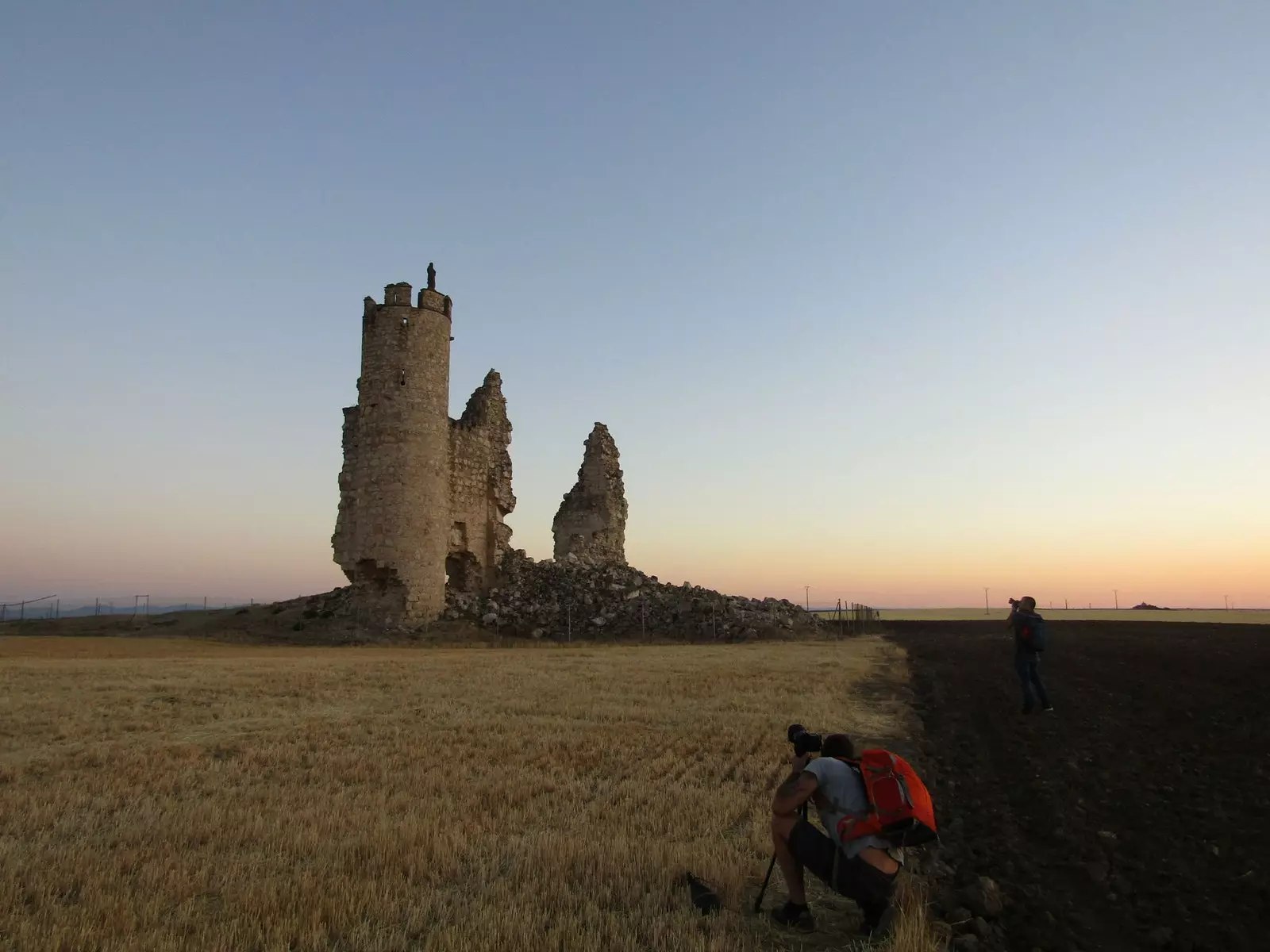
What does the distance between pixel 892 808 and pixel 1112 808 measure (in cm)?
440

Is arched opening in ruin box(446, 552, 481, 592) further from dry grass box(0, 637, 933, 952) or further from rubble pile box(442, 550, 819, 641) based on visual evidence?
dry grass box(0, 637, 933, 952)

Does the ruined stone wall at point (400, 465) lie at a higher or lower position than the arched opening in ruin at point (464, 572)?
higher

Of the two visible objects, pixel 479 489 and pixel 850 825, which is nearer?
pixel 850 825

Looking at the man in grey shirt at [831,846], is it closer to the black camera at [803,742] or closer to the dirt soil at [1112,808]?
the black camera at [803,742]

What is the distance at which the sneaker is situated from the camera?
4.36m

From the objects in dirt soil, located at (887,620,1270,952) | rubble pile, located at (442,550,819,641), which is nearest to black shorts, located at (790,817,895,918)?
dirt soil, located at (887,620,1270,952)

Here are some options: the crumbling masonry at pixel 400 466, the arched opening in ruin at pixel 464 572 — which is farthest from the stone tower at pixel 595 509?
the crumbling masonry at pixel 400 466

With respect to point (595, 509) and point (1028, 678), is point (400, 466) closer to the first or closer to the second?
point (595, 509)

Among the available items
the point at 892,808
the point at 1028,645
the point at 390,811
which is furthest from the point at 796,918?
the point at 1028,645

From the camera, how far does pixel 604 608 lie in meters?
31.6

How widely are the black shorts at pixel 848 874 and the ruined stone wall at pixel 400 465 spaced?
25.1 m

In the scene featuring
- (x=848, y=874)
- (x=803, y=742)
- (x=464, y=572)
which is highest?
(x=464, y=572)

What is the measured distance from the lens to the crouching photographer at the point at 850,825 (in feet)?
13.5

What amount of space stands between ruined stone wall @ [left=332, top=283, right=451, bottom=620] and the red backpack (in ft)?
83.3
